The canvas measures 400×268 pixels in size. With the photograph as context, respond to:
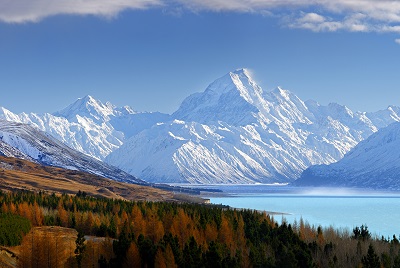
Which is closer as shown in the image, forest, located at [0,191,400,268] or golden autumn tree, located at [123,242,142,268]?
forest, located at [0,191,400,268]

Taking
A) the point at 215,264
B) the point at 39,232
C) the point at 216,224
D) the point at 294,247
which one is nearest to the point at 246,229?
the point at 216,224

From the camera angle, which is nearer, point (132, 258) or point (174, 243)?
point (132, 258)

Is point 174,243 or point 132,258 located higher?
point 174,243

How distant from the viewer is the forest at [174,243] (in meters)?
103

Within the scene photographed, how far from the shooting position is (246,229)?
154125 millimetres

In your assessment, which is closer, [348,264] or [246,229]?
[348,264]

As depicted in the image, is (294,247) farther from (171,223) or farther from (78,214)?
(78,214)

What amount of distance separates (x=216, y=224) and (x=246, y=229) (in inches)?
292

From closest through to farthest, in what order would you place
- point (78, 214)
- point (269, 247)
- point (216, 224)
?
1. point (269, 247)
2. point (216, 224)
3. point (78, 214)

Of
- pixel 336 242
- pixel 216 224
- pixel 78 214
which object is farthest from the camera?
pixel 78 214

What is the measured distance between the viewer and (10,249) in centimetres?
10819

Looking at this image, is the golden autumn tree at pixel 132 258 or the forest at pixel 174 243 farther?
the golden autumn tree at pixel 132 258

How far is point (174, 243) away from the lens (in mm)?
113938

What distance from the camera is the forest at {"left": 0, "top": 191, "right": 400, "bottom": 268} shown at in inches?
4072
